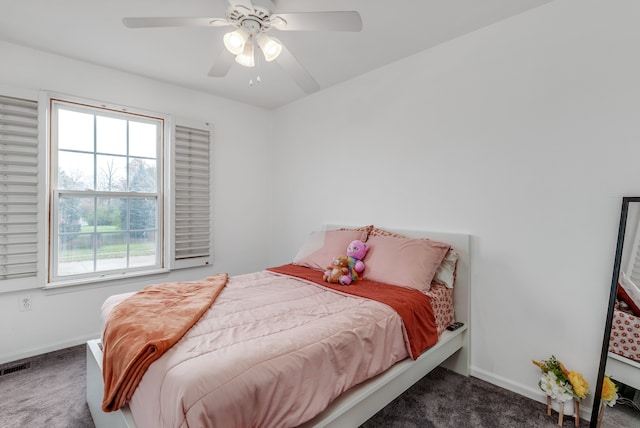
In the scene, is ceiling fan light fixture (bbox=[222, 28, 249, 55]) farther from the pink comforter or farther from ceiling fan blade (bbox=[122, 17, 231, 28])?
the pink comforter

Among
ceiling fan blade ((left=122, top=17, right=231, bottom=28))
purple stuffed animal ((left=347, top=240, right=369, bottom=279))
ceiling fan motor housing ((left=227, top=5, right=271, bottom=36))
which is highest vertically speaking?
ceiling fan motor housing ((left=227, top=5, right=271, bottom=36))

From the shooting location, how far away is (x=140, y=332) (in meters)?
1.40

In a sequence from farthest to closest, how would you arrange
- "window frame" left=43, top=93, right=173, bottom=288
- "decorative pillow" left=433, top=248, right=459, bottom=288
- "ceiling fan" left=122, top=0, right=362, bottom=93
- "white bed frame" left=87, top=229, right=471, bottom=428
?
1. "window frame" left=43, top=93, right=173, bottom=288
2. "decorative pillow" left=433, top=248, right=459, bottom=288
3. "ceiling fan" left=122, top=0, right=362, bottom=93
4. "white bed frame" left=87, top=229, right=471, bottom=428

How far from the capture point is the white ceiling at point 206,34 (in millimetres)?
1955

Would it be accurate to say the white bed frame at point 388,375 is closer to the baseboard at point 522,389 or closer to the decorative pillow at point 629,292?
the baseboard at point 522,389

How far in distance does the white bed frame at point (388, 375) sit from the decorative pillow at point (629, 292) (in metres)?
0.81

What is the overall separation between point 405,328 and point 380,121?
188 centimetres

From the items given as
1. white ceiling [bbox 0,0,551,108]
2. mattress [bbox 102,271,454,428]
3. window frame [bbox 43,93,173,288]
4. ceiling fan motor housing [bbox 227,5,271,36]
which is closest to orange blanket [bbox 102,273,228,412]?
mattress [bbox 102,271,454,428]

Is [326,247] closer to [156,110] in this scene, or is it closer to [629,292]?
[629,292]

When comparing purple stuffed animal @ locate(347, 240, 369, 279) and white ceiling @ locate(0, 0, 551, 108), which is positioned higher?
→ white ceiling @ locate(0, 0, 551, 108)

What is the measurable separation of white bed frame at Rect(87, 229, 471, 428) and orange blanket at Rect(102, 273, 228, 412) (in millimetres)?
154

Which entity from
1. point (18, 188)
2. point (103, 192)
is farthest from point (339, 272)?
point (18, 188)

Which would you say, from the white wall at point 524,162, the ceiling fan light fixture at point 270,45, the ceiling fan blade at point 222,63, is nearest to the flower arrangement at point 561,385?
the white wall at point 524,162

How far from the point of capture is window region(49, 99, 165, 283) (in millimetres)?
2701
